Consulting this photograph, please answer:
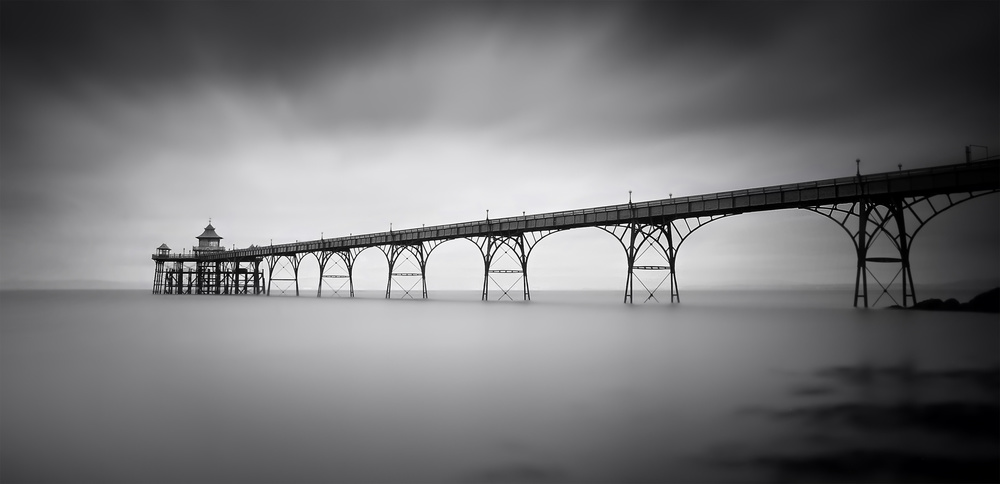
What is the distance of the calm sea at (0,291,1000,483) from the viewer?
5.85m

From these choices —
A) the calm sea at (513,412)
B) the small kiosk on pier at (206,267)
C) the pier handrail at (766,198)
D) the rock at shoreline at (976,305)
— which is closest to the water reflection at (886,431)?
the calm sea at (513,412)

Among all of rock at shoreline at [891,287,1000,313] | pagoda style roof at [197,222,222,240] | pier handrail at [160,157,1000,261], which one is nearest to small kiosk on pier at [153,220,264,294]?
pagoda style roof at [197,222,222,240]

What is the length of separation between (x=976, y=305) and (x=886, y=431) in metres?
29.7

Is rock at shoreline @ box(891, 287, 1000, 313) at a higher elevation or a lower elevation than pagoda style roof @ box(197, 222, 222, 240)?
lower

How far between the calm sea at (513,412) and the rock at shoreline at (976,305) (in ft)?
47.6

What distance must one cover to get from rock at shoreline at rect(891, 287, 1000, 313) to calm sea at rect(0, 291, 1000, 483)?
47.6 feet

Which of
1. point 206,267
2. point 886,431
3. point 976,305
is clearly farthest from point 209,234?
point 886,431

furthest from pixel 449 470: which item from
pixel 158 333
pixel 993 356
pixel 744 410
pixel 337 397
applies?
pixel 158 333

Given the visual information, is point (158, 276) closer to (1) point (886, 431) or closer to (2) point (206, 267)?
(2) point (206, 267)

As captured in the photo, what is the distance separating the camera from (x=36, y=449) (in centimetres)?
670

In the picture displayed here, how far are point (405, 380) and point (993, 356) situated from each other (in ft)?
45.8

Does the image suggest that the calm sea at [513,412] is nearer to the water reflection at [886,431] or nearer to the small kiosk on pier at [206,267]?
the water reflection at [886,431]

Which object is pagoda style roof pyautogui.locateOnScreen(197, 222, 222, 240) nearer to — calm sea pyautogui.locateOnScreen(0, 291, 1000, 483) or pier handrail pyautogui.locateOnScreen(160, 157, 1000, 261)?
pier handrail pyautogui.locateOnScreen(160, 157, 1000, 261)

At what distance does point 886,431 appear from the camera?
702cm
